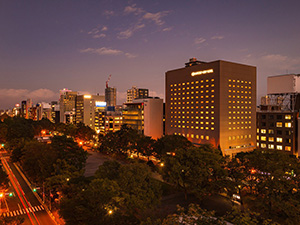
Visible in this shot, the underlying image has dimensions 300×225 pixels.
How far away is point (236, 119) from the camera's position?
99.6 meters

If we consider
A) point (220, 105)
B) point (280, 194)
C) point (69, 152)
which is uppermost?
point (220, 105)

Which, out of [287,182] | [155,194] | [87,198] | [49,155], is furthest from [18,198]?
[287,182]

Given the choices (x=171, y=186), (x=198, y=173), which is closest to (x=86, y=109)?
(x=171, y=186)

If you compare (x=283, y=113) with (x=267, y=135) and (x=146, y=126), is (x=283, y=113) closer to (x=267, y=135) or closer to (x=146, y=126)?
(x=267, y=135)

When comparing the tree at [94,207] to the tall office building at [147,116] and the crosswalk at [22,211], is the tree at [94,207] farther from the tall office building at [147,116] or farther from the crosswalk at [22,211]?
the tall office building at [147,116]

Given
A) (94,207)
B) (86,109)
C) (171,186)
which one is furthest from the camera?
(86,109)

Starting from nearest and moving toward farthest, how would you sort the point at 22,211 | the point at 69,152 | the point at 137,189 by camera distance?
the point at 137,189, the point at 22,211, the point at 69,152

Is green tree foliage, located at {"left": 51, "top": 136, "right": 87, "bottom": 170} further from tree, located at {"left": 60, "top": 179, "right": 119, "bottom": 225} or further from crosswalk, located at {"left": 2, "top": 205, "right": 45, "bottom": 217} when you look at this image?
tree, located at {"left": 60, "top": 179, "right": 119, "bottom": 225}

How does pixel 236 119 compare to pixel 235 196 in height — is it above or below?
above

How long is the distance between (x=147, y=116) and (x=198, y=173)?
3439 inches

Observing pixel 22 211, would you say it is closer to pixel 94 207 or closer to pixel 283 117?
pixel 94 207

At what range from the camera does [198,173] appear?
4109 cm

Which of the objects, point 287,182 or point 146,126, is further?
point 146,126

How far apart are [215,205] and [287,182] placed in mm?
15957
